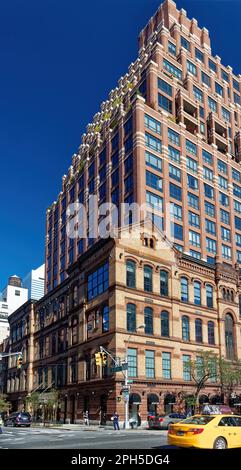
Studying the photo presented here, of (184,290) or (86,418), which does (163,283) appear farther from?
(86,418)

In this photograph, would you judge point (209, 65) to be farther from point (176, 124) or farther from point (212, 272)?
point (212, 272)

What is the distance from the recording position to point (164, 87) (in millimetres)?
82125

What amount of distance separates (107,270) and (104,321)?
5361 mm

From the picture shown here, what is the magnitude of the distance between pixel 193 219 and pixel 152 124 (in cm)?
1623

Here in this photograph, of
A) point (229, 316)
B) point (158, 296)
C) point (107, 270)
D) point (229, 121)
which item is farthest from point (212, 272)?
point (229, 121)

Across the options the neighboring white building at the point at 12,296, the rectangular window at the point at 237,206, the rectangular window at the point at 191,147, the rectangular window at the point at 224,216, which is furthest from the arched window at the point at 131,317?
the neighboring white building at the point at 12,296

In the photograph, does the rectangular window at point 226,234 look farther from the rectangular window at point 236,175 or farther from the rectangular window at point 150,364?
the rectangular window at point 150,364

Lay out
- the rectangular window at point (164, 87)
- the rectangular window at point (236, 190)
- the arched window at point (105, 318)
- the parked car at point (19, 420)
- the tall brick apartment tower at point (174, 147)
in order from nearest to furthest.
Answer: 1. the arched window at point (105, 318)
2. the parked car at point (19, 420)
3. the tall brick apartment tower at point (174, 147)
4. the rectangular window at point (164, 87)
5. the rectangular window at point (236, 190)

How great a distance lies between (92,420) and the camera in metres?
49.9

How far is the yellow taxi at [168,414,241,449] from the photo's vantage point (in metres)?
15.9

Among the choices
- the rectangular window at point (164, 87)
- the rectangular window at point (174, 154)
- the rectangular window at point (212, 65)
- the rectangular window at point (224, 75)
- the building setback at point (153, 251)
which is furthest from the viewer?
the rectangular window at point (224, 75)

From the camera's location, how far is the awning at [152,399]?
48.8m

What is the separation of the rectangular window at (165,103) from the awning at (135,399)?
49.7 meters

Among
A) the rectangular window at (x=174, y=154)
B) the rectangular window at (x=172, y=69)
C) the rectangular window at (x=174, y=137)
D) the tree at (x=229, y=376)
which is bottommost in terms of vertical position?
the tree at (x=229, y=376)
